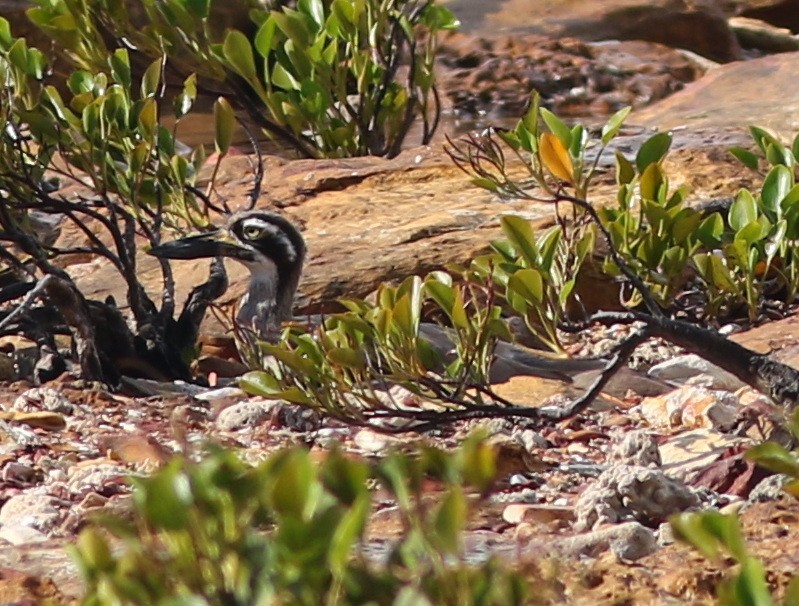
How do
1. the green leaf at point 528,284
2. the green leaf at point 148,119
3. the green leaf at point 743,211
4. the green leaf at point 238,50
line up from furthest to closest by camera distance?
the green leaf at point 238,50 → the green leaf at point 148,119 → the green leaf at point 743,211 → the green leaf at point 528,284

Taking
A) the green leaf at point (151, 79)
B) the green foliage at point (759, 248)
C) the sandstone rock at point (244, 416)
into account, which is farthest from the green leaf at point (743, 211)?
the green leaf at point (151, 79)

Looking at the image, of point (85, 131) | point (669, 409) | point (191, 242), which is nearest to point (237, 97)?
point (191, 242)

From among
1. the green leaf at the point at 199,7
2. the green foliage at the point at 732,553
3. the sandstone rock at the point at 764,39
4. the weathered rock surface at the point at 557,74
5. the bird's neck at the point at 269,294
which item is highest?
the green foliage at the point at 732,553

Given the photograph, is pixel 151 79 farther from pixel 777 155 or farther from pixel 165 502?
pixel 165 502

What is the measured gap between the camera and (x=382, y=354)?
13.1 feet

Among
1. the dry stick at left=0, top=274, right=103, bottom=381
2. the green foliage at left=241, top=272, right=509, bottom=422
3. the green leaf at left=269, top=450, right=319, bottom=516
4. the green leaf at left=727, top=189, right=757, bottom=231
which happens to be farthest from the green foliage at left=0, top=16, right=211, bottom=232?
the green leaf at left=269, top=450, right=319, bottom=516

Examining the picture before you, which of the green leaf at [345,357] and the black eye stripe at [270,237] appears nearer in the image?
the green leaf at [345,357]

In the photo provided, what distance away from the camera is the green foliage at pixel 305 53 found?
24.1 feet

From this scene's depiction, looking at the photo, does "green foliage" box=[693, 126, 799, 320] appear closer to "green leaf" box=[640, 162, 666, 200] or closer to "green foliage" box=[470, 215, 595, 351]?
"green leaf" box=[640, 162, 666, 200]

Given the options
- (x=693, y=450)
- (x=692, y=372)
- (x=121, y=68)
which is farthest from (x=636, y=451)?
(x=121, y=68)

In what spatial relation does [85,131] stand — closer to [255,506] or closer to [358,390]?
[358,390]

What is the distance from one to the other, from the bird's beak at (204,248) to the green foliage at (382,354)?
1886 mm

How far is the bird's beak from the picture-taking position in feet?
19.1

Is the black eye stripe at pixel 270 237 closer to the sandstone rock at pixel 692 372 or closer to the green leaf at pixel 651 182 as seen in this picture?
the sandstone rock at pixel 692 372
